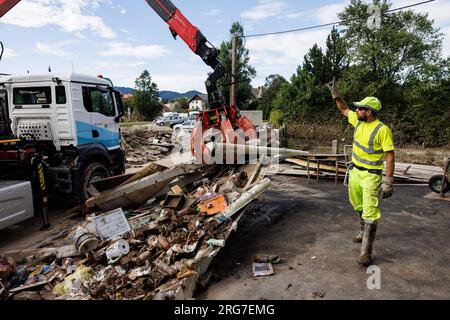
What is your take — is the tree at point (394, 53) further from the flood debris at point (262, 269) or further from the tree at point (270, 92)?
the flood debris at point (262, 269)

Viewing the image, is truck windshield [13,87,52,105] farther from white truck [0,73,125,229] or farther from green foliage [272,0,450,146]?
green foliage [272,0,450,146]

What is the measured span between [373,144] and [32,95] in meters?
6.73

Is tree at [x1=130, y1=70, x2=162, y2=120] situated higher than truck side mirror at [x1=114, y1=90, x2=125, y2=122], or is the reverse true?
tree at [x1=130, y1=70, x2=162, y2=120]

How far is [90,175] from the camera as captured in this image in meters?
6.58

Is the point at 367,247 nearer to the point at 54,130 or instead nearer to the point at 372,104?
the point at 372,104

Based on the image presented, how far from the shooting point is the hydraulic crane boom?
7722 mm

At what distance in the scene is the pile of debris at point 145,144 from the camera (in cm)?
1502

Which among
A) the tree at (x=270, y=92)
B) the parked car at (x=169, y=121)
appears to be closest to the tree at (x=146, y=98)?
the parked car at (x=169, y=121)

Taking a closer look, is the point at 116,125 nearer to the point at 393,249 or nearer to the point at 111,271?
the point at 111,271

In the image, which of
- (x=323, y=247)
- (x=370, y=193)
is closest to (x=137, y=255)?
(x=323, y=247)

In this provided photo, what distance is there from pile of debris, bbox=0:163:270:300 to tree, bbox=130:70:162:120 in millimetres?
33236

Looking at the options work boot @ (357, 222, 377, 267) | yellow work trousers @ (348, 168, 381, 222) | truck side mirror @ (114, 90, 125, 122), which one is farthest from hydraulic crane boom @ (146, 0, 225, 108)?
work boot @ (357, 222, 377, 267)

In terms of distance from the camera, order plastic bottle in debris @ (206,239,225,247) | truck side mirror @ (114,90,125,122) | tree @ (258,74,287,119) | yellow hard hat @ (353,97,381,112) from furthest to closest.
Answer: tree @ (258,74,287,119), truck side mirror @ (114,90,125,122), yellow hard hat @ (353,97,381,112), plastic bottle in debris @ (206,239,225,247)

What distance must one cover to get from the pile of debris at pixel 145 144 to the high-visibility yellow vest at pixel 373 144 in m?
11.0
